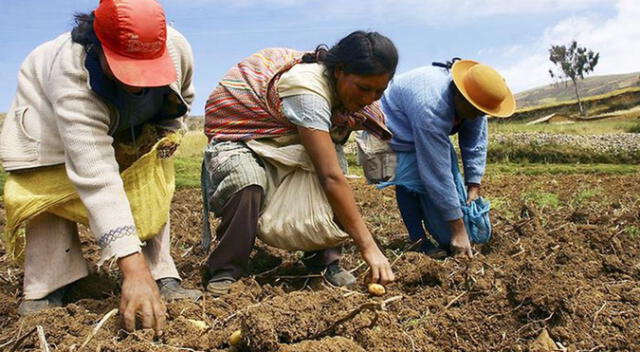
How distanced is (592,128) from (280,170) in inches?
522

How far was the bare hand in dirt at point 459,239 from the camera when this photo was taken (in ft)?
11.3

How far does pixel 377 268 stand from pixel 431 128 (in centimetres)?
107

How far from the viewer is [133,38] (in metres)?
2.20

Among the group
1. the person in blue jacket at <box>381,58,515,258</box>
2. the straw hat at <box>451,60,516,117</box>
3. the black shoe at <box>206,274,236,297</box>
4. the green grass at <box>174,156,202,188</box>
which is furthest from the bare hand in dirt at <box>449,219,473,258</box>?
the green grass at <box>174,156,202,188</box>

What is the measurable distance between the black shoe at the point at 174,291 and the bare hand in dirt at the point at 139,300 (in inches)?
18.3

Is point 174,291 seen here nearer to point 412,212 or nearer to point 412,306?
point 412,306

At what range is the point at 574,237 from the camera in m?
3.53

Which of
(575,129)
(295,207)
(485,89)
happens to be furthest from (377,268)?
(575,129)

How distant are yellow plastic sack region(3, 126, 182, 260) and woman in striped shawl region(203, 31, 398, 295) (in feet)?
0.82

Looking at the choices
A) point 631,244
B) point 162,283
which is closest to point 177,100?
point 162,283

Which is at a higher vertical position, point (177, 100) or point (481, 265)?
point (177, 100)

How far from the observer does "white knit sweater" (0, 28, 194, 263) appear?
224 centimetres

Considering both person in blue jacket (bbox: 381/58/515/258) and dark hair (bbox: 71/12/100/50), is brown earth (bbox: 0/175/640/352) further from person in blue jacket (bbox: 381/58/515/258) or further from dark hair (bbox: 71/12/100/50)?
dark hair (bbox: 71/12/100/50)

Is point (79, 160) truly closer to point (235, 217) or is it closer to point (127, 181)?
point (127, 181)
